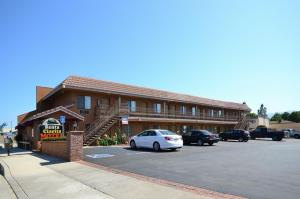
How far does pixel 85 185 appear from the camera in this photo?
9.45 metres

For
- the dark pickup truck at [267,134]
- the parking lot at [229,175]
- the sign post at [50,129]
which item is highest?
the sign post at [50,129]

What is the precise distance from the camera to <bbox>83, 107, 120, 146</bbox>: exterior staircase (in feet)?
84.2

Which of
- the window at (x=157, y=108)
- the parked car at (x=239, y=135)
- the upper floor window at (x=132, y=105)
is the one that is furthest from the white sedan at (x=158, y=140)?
the parked car at (x=239, y=135)

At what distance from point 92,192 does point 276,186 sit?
221 inches

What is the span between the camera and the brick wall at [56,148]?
53.0ft

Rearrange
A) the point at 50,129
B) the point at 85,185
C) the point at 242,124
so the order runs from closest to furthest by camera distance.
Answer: the point at 85,185 → the point at 50,129 → the point at 242,124

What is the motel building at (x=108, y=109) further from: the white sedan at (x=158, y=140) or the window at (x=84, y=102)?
the white sedan at (x=158, y=140)

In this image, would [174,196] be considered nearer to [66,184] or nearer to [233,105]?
[66,184]

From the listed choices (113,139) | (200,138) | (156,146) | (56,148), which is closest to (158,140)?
(156,146)

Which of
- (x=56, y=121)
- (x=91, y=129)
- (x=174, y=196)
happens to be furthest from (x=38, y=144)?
(x=174, y=196)

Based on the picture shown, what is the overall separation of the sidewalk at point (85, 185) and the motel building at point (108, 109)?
10885 millimetres

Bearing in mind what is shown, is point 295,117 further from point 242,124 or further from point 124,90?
point 124,90

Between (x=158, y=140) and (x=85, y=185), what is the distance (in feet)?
35.6

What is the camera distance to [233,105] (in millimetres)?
55688
